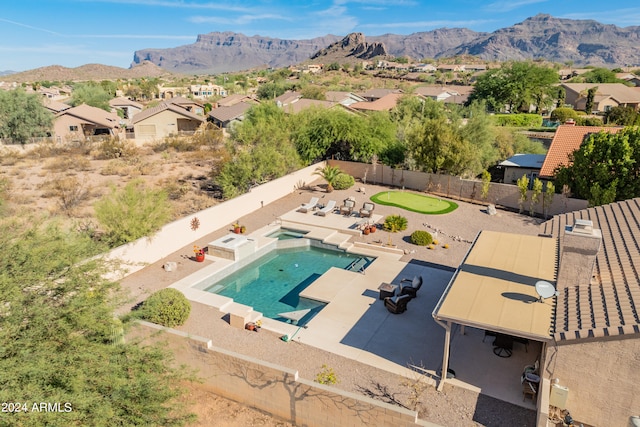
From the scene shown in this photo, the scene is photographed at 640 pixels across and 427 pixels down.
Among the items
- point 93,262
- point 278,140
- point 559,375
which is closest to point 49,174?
point 278,140

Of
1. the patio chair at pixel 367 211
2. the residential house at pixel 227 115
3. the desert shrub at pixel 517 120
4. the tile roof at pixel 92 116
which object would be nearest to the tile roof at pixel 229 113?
the residential house at pixel 227 115

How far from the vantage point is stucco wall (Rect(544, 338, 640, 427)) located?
898 cm

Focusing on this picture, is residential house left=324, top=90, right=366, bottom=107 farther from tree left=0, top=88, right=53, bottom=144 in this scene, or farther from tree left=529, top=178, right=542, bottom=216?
tree left=529, top=178, right=542, bottom=216

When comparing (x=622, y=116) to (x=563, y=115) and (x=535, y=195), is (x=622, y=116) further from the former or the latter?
(x=535, y=195)

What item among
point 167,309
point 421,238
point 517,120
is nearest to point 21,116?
point 167,309

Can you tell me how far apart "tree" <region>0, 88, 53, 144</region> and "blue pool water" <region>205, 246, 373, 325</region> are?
39.3 m

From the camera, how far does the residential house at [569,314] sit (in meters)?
9.17

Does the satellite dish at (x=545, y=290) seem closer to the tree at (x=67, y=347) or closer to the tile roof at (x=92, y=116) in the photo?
the tree at (x=67, y=347)

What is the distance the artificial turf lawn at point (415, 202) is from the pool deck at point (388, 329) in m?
7.35

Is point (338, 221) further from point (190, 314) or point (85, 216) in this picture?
point (85, 216)

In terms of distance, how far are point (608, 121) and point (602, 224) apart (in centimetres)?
4690

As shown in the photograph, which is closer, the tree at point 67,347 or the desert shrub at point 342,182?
the tree at point 67,347

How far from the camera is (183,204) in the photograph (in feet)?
87.4

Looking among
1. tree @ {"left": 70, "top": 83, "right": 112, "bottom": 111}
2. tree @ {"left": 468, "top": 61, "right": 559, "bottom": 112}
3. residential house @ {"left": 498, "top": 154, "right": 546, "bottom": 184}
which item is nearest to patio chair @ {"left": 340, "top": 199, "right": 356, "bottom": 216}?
residential house @ {"left": 498, "top": 154, "right": 546, "bottom": 184}
